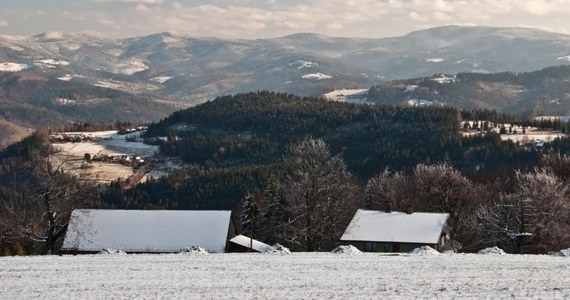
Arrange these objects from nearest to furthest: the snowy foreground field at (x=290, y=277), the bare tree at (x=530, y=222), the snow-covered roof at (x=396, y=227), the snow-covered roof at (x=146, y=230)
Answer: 1. the snowy foreground field at (x=290, y=277)
2. the bare tree at (x=530, y=222)
3. the snow-covered roof at (x=396, y=227)
4. the snow-covered roof at (x=146, y=230)

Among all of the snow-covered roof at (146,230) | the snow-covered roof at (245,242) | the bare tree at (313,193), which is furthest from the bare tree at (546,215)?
the snow-covered roof at (146,230)

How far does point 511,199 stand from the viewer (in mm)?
77562

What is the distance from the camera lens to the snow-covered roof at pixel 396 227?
7519 centimetres

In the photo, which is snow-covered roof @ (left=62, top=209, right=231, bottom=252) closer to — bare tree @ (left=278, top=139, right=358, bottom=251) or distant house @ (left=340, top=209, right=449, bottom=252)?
bare tree @ (left=278, top=139, right=358, bottom=251)

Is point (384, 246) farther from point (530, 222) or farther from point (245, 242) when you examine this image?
point (245, 242)

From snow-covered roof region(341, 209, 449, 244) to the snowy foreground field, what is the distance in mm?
31146

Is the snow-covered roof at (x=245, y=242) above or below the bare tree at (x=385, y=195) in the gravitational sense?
below

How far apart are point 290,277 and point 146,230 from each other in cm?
4689

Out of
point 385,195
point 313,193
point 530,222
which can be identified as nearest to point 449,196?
point 385,195

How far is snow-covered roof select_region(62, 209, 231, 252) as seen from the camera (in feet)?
253

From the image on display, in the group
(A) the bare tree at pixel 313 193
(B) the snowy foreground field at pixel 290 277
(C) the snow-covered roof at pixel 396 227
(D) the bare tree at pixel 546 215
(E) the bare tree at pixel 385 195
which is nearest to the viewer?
(B) the snowy foreground field at pixel 290 277

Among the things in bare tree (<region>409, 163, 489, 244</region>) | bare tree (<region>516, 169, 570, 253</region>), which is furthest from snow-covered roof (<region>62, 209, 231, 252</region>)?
bare tree (<region>516, 169, 570, 253</region>)

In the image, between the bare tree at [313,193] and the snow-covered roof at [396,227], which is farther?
the snow-covered roof at [396,227]

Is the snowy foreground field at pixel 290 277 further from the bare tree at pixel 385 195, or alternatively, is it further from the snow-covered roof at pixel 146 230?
the bare tree at pixel 385 195
